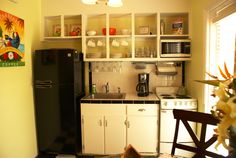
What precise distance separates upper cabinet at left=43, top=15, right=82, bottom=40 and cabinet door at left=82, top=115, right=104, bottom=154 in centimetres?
143

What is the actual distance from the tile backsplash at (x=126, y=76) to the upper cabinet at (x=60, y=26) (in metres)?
0.67

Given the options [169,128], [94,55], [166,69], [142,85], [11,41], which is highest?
[11,41]

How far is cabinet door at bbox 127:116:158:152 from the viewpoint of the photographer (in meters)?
2.82

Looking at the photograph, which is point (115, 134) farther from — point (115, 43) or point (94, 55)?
point (115, 43)

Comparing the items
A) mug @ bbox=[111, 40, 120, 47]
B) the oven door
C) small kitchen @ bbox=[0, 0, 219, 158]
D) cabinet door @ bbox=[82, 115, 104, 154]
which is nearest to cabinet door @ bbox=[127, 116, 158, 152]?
small kitchen @ bbox=[0, 0, 219, 158]

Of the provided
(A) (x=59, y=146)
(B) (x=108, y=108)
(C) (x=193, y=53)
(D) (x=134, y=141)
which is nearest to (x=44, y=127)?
(A) (x=59, y=146)

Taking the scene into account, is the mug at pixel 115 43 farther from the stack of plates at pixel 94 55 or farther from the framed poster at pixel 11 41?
the framed poster at pixel 11 41

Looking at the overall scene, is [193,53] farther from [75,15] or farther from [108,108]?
[75,15]

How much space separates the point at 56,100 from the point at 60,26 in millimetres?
1344

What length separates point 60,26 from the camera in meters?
3.31

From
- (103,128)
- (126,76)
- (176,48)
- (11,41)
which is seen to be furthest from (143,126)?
(11,41)

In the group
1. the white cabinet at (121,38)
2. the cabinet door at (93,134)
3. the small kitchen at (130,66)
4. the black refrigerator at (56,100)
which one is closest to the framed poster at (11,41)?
the small kitchen at (130,66)

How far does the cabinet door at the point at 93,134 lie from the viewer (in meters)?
2.88

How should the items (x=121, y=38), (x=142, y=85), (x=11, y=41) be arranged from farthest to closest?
(x=121, y=38)
(x=142, y=85)
(x=11, y=41)
